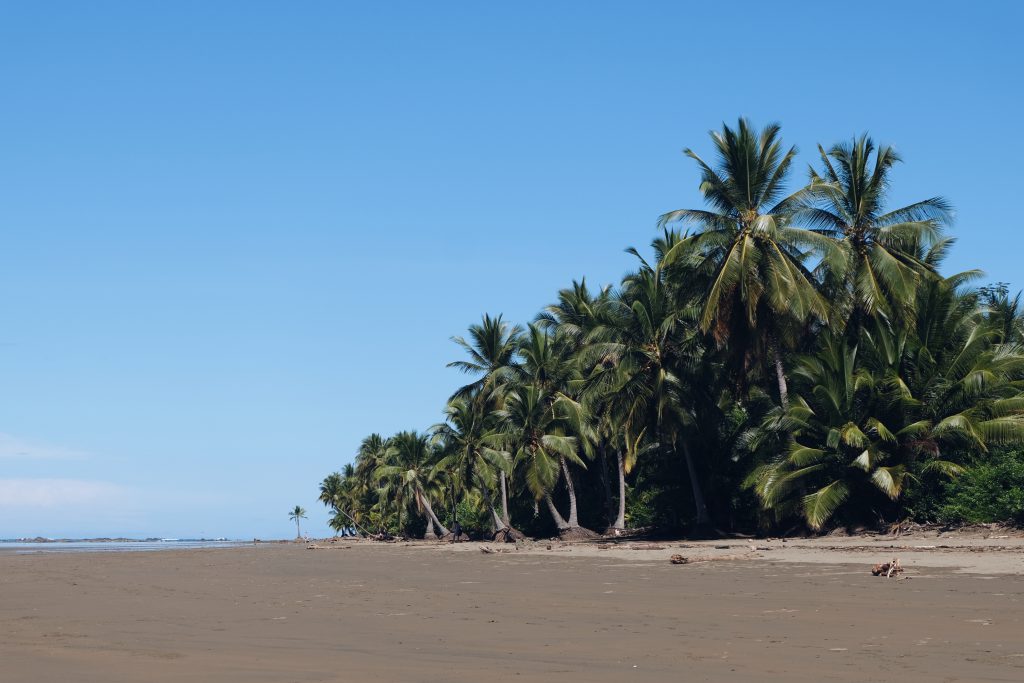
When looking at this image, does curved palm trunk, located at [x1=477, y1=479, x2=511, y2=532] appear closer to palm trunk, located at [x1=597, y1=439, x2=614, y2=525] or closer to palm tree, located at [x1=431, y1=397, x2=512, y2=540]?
palm tree, located at [x1=431, y1=397, x2=512, y2=540]

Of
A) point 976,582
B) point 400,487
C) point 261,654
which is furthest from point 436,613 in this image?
point 400,487

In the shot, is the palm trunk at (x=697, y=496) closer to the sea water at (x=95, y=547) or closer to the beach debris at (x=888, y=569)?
the beach debris at (x=888, y=569)

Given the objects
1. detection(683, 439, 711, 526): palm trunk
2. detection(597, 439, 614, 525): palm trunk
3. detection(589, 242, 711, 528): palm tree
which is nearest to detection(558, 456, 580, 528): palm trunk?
detection(597, 439, 614, 525): palm trunk

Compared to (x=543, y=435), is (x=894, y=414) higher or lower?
lower

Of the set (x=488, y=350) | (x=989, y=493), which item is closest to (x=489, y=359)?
(x=488, y=350)

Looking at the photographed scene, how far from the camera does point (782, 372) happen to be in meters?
32.5

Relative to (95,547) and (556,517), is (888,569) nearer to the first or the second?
(556,517)

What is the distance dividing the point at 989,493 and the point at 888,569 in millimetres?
10028

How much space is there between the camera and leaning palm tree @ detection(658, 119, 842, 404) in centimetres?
2889

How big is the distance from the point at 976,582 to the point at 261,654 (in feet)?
32.2

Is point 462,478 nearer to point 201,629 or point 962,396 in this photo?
point 962,396

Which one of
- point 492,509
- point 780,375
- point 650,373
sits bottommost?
point 492,509

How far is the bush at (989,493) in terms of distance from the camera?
2189 centimetres

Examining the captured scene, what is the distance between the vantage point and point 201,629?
10.2 metres
